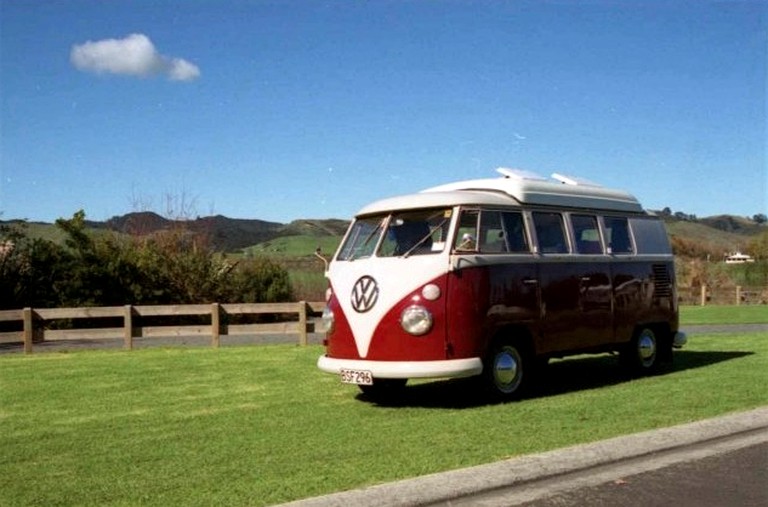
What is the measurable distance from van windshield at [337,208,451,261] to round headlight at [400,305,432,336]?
708mm

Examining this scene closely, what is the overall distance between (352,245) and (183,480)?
4.65 m

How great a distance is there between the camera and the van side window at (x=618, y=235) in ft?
38.0

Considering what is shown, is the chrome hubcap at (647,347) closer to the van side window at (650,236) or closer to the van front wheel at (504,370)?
the van side window at (650,236)

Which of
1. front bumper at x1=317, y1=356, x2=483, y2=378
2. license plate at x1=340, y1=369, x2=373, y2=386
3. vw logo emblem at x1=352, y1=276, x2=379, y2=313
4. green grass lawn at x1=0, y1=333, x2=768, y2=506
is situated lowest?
green grass lawn at x1=0, y1=333, x2=768, y2=506

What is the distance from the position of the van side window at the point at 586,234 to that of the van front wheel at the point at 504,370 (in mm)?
1951

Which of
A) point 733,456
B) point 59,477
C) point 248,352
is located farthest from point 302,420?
point 248,352

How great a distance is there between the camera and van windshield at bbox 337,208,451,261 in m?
9.39

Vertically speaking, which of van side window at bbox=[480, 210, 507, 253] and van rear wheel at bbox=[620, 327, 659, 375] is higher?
van side window at bbox=[480, 210, 507, 253]

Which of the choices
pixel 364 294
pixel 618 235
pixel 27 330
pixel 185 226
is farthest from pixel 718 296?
pixel 364 294

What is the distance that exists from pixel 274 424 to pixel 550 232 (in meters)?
4.40

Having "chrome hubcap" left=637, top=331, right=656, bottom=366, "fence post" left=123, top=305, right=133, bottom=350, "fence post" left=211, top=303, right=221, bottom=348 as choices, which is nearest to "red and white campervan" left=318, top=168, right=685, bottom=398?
"chrome hubcap" left=637, top=331, right=656, bottom=366

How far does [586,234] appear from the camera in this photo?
11141mm

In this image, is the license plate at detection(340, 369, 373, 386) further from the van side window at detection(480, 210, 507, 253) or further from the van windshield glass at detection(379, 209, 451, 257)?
the van side window at detection(480, 210, 507, 253)

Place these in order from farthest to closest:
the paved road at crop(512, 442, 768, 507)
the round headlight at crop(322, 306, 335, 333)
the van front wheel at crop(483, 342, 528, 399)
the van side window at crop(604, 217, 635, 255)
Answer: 1. the van side window at crop(604, 217, 635, 255)
2. the round headlight at crop(322, 306, 335, 333)
3. the van front wheel at crop(483, 342, 528, 399)
4. the paved road at crop(512, 442, 768, 507)
